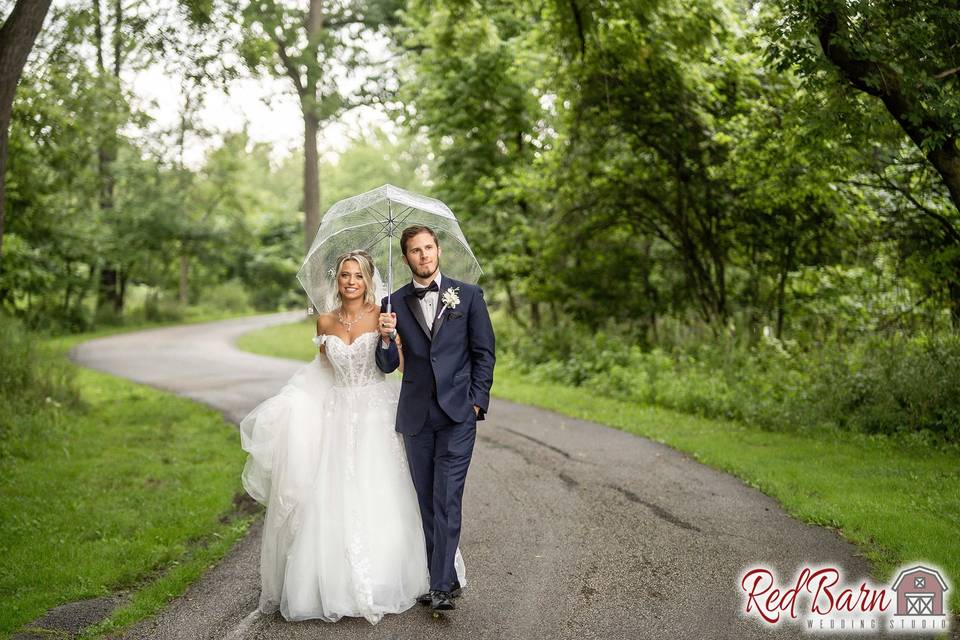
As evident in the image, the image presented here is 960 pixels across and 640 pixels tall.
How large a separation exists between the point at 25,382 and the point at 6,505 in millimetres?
5234

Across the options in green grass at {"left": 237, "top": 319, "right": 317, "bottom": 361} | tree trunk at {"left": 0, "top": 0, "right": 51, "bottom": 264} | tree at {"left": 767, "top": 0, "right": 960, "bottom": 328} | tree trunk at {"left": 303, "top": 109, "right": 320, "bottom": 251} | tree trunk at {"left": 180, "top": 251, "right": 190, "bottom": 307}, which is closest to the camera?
tree at {"left": 767, "top": 0, "right": 960, "bottom": 328}

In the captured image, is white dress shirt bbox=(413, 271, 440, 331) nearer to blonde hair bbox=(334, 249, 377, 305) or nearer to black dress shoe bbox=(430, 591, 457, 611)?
blonde hair bbox=(334, 249, 377, 305)

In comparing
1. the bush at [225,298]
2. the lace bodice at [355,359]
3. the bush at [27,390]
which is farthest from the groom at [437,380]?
the bush at [225,298]

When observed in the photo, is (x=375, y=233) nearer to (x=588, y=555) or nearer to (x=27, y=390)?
(x=588, y=555)

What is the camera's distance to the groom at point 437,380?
493cm

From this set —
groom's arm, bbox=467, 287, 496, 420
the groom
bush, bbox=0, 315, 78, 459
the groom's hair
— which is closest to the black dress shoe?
the groom

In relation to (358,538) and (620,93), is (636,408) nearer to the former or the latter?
(620,93)

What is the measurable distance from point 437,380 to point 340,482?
93cm

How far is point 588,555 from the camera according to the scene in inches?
228

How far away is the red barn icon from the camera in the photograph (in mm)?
4648

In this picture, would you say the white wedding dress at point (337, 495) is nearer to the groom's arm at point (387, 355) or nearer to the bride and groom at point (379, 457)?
the bride and groom at point (379, 457)

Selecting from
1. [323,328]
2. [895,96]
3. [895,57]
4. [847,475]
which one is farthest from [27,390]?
[895,57]

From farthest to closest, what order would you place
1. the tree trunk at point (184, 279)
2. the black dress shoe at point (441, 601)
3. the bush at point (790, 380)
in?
the tree trunk at point (184, 279) → the bush at point (790, 380) → the black dress shoe at point (441, 601)

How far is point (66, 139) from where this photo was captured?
Answer: 15.2 meters
